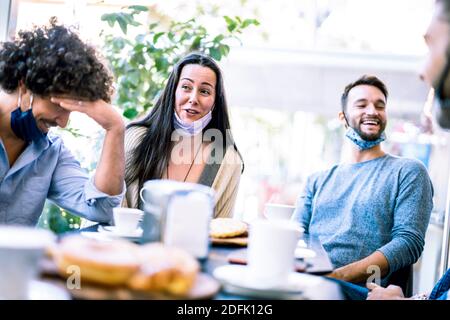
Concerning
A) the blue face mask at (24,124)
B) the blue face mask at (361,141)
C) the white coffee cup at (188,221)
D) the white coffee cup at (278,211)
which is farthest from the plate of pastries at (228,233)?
the blue face mask at (361,141)

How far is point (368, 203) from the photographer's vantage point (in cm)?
185

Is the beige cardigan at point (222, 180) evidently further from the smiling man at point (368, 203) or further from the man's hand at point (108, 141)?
the smiling man at point (368, 203)

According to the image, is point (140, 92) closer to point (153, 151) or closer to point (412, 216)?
point (153, 151)

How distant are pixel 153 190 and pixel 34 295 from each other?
0.27 meters

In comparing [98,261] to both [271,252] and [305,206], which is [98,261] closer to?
[271,252]

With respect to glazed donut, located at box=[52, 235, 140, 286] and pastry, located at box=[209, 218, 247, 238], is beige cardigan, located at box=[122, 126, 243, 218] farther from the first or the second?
glazed donut, located at box=[52, 235, 140, 286]

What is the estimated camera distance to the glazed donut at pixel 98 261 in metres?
0.76

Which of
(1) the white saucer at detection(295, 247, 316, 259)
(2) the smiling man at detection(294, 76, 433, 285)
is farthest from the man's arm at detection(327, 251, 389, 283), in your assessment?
(1) the white saucer at detection(295, 247, 316, 259)

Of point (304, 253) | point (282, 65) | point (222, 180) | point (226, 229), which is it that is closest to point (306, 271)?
point (304, 253)

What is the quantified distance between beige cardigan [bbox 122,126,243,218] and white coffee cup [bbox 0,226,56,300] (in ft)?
2.31

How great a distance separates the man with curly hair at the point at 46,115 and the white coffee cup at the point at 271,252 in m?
0.55

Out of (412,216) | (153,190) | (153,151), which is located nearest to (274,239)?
(153,190)

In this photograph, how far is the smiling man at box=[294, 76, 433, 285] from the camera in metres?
1.79
